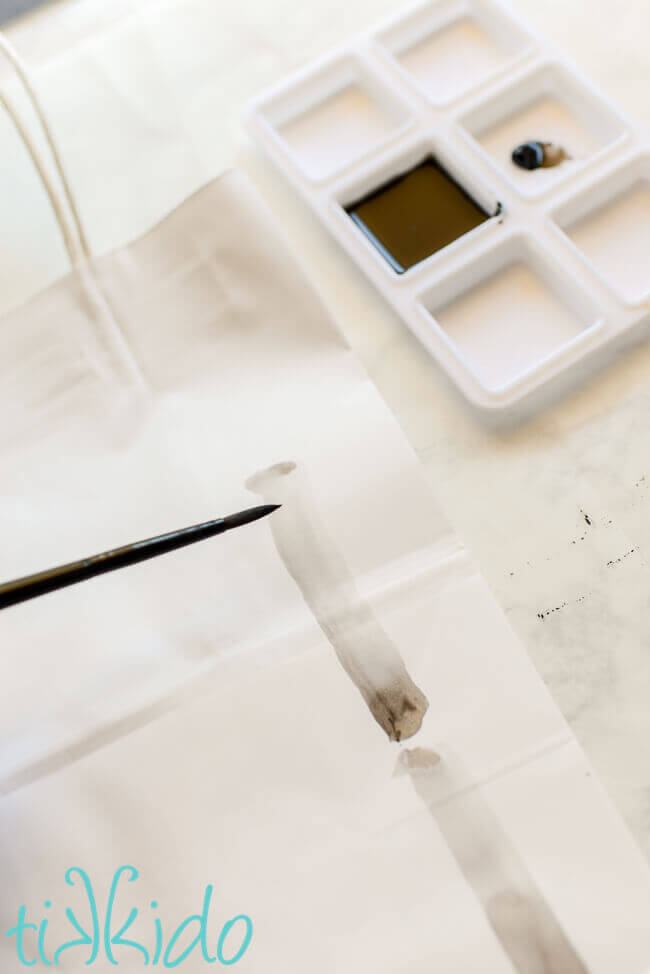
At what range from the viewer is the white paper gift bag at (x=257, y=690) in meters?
0.37

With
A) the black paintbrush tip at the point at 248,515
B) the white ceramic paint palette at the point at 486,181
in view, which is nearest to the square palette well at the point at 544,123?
the white ceramic paint palette at the point at 486,181

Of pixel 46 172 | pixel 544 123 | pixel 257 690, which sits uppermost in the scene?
pixel 46 172

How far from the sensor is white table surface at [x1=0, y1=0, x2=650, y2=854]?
0.42 meters

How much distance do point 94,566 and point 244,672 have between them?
0.36 ft

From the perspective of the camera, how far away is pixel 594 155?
1.63 feet

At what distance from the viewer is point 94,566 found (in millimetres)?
350

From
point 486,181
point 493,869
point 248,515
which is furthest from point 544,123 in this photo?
point 493,869

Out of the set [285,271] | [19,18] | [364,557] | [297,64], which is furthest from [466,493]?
[19,18]

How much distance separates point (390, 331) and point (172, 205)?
0.17 meters

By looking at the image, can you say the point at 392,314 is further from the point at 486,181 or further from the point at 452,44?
the point at 452,44

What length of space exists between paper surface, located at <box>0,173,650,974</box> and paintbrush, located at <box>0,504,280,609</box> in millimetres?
44

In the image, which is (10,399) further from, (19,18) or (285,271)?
(19,18)

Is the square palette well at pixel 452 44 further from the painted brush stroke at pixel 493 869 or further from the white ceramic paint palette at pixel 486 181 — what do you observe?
the painted brush stroke at pixel 493 869

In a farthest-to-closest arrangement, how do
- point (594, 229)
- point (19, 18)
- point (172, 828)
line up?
1. point (19, 18)
2. point (594, 229)
3. point (172, 828)
